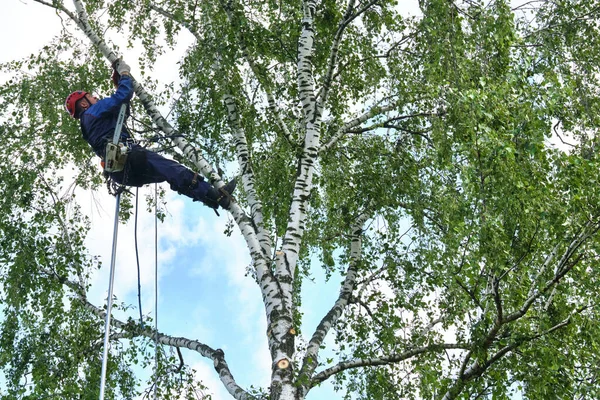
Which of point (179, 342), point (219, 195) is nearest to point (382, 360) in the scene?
point (179, 342)

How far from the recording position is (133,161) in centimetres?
796

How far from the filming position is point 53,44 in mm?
11797

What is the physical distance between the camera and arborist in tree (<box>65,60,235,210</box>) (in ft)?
25.9

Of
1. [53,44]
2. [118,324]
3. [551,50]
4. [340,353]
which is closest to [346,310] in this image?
[340,353]

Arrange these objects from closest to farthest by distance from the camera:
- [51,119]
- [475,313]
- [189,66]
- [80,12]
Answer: [475,313] < [189,66] < [80,12] < [51,119]

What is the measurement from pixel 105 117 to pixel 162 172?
1075 millimetres

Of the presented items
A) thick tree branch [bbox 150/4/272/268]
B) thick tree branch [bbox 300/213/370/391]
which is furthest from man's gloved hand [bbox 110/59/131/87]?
thick tree branch [bbox 300/213/370/391]

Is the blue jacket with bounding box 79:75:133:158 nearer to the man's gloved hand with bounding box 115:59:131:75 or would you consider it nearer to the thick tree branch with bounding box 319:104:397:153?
the man's gloved hand with bounding box 115:59:131:75

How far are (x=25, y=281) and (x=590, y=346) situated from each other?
792 centimetres

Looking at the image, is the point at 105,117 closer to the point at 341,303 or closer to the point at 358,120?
the point at 358,120

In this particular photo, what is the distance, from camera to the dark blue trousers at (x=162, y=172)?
787 cm

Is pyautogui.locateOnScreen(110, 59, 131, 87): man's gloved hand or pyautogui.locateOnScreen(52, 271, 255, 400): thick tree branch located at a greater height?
pyautogui.locateOnScreen(110, 59, 131, 87): man's gloved hand

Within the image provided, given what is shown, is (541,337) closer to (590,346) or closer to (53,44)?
(590,346)

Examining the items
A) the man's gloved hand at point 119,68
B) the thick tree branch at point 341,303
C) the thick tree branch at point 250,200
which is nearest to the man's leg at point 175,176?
the thick tree branch at point 250,200
